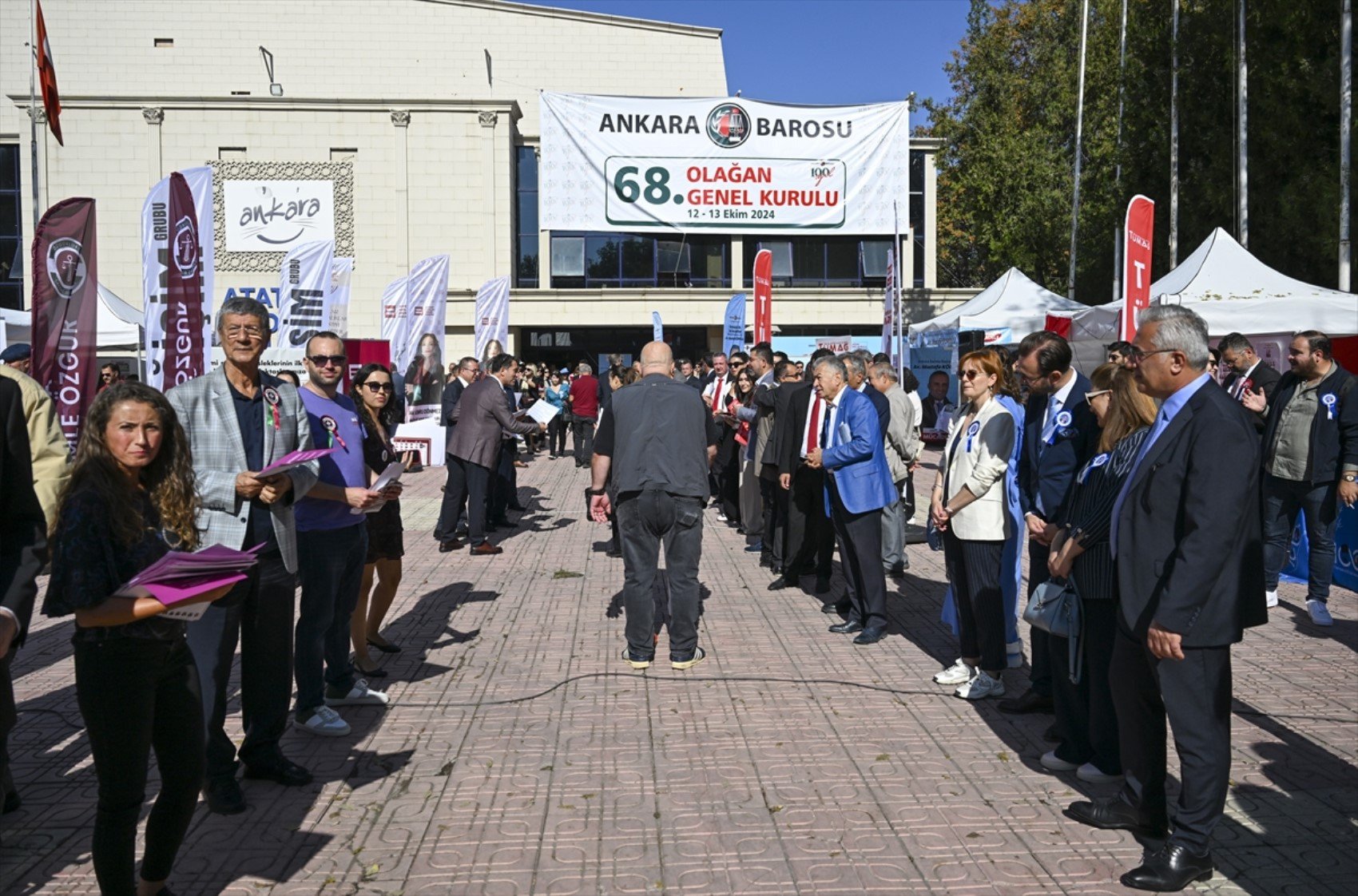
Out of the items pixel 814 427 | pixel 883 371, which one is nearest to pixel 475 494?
pixel 814 427

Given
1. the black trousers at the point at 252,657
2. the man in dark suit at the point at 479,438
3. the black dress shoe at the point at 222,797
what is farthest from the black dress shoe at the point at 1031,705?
the man in dark suit at the point at 479,438

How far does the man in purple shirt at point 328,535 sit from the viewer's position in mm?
5371

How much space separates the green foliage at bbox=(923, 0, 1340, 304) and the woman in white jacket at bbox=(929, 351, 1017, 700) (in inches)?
656

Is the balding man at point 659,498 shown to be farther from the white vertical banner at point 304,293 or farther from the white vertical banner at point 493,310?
the white vertical banner at point 493,310

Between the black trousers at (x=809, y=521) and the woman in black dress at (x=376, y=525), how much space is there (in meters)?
3.63

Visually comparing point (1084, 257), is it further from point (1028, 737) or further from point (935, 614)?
point (1028, 737)

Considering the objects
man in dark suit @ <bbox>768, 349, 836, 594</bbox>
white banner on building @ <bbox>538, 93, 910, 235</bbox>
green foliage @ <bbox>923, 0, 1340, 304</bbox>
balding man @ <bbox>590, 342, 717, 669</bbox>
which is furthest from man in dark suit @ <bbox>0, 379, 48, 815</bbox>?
white banner on building @ <bbox>538, 93, 910, 235</bbox>

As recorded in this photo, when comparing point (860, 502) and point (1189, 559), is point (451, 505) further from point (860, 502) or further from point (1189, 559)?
point (1189, 559)

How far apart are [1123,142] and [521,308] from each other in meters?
21.1

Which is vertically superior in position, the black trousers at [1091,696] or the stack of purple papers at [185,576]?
the stack of purple papers at [185,576]

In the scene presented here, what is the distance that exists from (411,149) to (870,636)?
36294 millimetres

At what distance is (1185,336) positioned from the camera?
155 inches

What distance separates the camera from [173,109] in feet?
128

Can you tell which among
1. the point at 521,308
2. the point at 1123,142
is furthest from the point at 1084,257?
the point at 521,308
